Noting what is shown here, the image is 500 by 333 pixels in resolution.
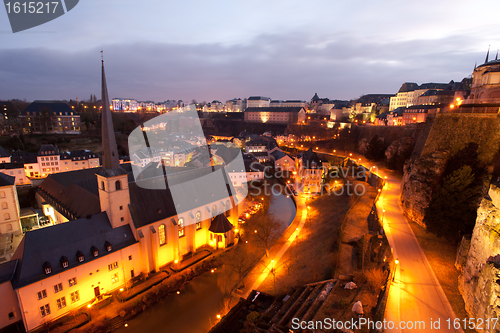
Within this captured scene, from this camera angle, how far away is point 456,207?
21453 mm

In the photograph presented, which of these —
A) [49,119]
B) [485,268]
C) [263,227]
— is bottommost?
[263,227]

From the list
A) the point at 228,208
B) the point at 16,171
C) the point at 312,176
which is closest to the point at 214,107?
the point at 312,176

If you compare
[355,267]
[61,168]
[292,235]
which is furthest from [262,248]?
[61,168]

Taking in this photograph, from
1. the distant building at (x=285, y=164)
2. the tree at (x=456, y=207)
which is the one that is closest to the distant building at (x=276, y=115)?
the distant building at (x=285, y=164)

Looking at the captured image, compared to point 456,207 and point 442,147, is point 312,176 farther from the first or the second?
point 456,207

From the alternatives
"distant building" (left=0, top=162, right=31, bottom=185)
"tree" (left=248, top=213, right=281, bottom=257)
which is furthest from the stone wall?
"distant building" (left=0, top=162, right=31, bottom=185)

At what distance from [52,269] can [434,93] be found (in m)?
88.9

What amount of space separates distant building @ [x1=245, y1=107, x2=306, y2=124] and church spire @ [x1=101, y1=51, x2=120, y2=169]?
314ft

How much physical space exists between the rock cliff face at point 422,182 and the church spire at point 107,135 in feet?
105

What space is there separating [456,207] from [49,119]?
3336 inches

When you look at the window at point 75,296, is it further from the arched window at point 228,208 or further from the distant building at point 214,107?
the distant building at point 214,107

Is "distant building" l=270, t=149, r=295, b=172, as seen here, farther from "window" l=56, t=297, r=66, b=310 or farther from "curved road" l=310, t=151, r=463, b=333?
"window" l=56, t=297, r=66, b=310

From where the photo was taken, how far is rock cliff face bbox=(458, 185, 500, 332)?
1308cm

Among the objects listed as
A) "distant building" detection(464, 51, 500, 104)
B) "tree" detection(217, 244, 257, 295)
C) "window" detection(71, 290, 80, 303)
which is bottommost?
"tree" detection(217, 244, 257, 295)
